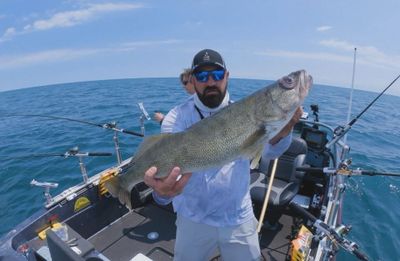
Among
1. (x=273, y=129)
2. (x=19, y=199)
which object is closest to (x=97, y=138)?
(x=19, y=199)

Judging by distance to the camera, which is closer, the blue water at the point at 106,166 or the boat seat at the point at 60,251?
the boat seat at the point at 60,251

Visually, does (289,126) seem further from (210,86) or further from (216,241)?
(216,241)

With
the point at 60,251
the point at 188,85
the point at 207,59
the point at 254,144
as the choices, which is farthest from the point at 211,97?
the point at 188,85

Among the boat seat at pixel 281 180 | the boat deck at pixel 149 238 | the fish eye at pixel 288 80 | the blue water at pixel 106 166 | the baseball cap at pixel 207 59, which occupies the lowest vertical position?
the blue water at pixel 106 166

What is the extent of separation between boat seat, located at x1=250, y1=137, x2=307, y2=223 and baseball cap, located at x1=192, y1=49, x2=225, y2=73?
3.42m

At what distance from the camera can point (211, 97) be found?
3.21m

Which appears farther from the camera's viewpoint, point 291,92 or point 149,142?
point 149,142

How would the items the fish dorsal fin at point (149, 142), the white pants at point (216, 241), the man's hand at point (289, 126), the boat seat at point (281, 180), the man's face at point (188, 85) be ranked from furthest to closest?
the man's face at point (188, 85), the boat seat at point (281, 180), the white pants at point (216, 241), the fish dorsal fin at point (149, 142), the man's hand at point (289, 126)

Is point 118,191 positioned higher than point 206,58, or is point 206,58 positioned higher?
point 206,58

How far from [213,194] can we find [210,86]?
1.24m

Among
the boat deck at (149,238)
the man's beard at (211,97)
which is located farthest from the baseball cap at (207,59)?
the boat deck at (149,238)

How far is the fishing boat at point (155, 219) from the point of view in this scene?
14.3 ft

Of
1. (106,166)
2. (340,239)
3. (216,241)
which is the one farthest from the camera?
(106,166)

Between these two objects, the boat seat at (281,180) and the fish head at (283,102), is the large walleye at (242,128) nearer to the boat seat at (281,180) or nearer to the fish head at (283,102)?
the fish head at (283,102)
